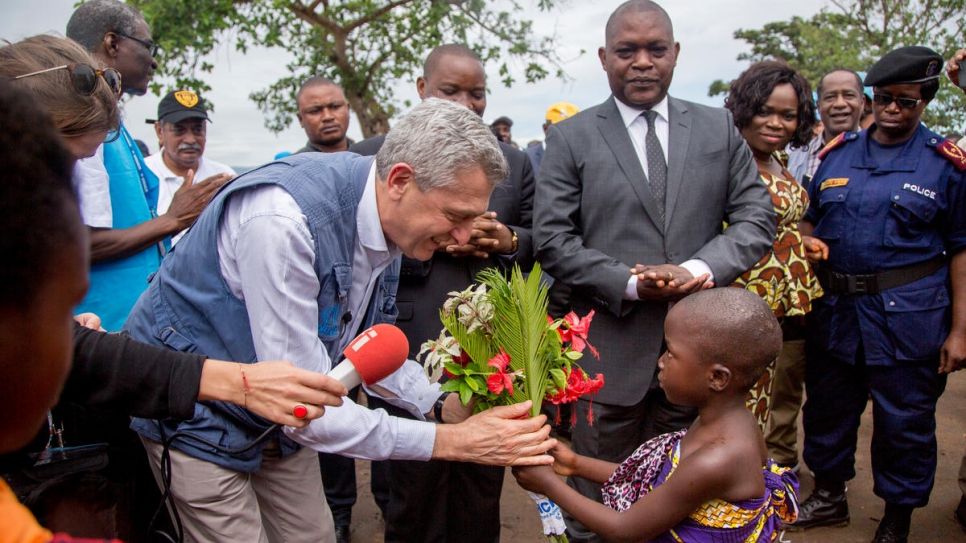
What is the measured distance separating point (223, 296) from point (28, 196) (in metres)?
1.46

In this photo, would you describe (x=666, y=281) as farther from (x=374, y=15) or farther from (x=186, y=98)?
(x=374, y=15)

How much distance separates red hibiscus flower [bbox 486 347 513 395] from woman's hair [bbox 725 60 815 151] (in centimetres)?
274

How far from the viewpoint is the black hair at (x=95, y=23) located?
3586 millimetres

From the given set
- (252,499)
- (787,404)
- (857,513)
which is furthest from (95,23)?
(857,513)

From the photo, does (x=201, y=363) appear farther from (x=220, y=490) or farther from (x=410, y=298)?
(x=410, y=298)

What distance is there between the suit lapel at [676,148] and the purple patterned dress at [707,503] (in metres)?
1.29

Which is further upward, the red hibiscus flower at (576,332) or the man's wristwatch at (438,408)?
the red hibiscus flower at (576,332)

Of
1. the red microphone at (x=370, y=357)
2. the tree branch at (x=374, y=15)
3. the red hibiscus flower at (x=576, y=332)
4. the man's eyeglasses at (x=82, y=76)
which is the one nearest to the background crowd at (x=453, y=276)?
the man's eyeglasses at (x=82, y=76)

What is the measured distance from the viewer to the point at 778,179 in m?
4.07

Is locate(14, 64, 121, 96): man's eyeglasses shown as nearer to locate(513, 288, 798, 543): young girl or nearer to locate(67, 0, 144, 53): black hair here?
locate(67, 0, 144, 53): black hair

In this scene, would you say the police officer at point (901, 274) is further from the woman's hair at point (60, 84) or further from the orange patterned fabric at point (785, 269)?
the woman's hair at point (60, 84)

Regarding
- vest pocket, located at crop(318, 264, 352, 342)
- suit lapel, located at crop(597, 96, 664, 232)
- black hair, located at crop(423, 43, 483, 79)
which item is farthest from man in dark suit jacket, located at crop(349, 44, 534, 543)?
black hair, located at crop(423, 43, 483, 79)

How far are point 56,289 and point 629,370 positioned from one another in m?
2.82

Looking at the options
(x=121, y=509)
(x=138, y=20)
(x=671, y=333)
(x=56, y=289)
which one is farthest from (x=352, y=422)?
(x=138, y=20)
